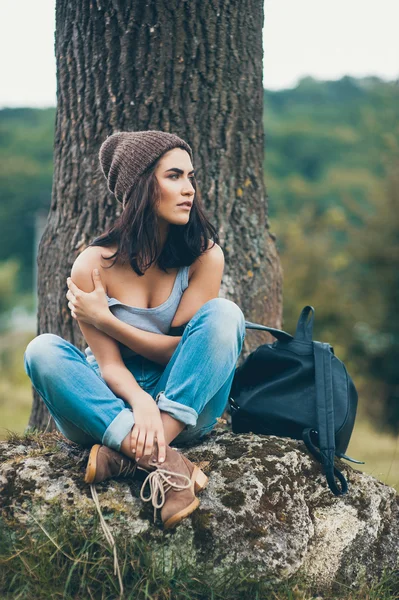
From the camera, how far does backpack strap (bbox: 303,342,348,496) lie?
2.78 meters

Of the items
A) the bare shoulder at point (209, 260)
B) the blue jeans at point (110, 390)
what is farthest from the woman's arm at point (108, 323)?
the bare shoulder at point (209, 260)

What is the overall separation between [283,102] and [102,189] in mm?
52058

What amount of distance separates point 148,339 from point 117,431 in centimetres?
47

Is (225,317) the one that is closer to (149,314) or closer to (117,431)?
(149,314)

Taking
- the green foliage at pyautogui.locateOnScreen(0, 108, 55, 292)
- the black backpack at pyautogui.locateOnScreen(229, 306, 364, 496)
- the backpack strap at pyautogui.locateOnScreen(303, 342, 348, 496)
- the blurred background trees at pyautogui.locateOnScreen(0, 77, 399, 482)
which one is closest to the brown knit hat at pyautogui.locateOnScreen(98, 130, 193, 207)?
the black backpack at pyautogui.locateOnScreen(229, 306, 364, 496)

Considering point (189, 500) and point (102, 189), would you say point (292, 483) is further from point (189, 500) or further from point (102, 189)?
point (102, 189)

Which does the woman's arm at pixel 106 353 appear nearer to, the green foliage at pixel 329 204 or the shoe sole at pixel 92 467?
the shoe sole at pixel 92 467

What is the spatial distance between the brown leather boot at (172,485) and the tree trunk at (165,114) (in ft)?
4.71

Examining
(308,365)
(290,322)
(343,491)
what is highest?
(308,365)

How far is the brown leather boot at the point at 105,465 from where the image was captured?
252cm

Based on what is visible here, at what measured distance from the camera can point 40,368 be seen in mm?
2643

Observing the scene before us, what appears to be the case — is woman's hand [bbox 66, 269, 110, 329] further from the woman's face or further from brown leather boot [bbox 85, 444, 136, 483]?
brown leather boot [bbox 85, 444, 136, 483]

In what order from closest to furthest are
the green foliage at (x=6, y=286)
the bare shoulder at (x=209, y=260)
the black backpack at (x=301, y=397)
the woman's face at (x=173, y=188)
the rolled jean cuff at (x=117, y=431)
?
the rolled jean cuff at (x=117, y=431) < the black backpack at (x=301, y=397) < the woman's face at (x=173, y=188) < the bare shoulder at (x=209, y=260) < the green foliage at (x=6, y=286)

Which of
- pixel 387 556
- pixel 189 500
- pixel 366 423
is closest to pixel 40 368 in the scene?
pixel 189 500
